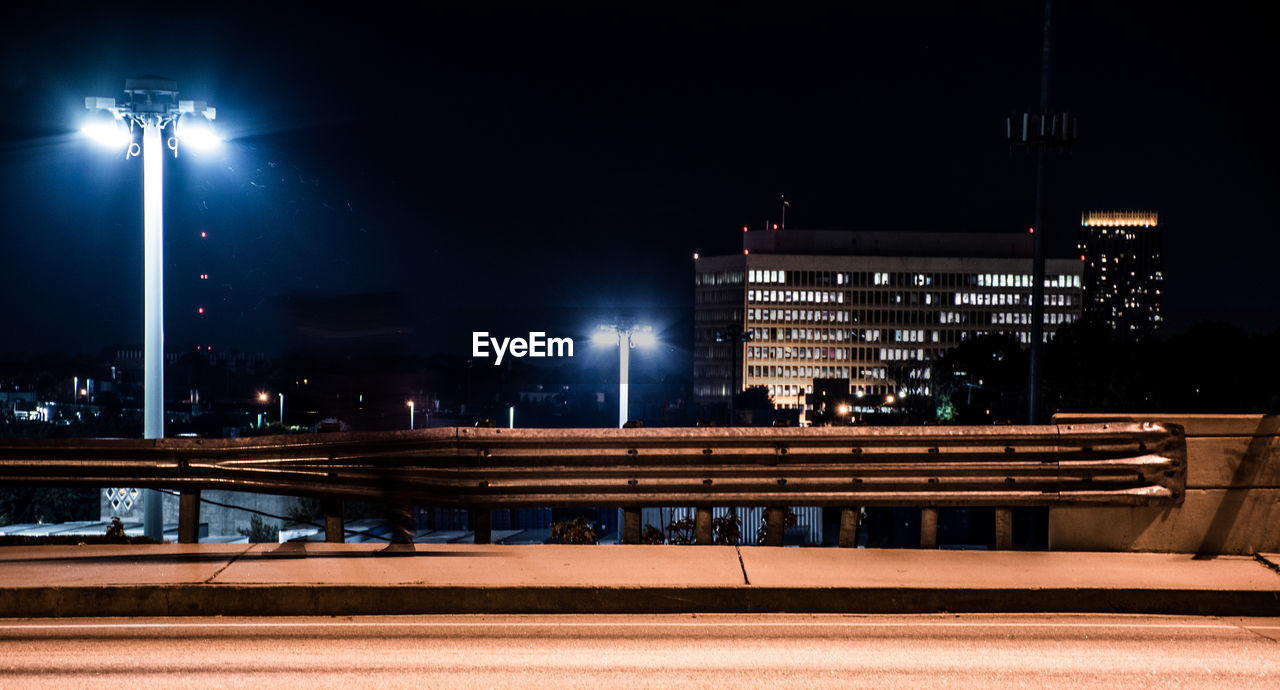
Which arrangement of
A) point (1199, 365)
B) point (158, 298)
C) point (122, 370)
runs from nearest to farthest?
1. point (158, 298)
2. point (1199, 365)
3. point (122, 370)

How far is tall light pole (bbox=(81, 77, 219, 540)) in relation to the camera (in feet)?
62.9

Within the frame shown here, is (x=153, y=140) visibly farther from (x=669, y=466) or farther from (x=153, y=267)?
(x=669, y=466)

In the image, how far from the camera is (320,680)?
6453 mm

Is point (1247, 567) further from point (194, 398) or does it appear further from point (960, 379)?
point (960, 379)

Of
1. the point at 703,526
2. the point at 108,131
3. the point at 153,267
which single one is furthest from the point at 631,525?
the point at 108,131

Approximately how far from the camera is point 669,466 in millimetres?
9344

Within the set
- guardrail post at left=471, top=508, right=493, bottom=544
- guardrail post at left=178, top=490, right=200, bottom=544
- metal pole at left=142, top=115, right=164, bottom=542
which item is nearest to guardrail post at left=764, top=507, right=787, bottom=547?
guardrail post at left=471, top=508, right=493, bottom=544

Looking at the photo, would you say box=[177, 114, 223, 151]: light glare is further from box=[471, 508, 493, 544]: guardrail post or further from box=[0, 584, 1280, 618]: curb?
box=[0, 584, 1280, 618]: curb

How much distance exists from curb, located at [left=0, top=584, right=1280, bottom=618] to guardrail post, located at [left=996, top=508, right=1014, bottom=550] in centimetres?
158

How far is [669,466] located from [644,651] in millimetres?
2423

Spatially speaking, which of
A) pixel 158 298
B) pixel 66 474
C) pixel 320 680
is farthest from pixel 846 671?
pixel 158 298

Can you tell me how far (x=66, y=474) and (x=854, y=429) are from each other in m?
6.19

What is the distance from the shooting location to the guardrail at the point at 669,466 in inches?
364

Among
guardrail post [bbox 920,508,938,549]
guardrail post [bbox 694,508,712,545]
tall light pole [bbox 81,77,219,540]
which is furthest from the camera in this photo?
tall light pole [bbox 81,77,219,540]
